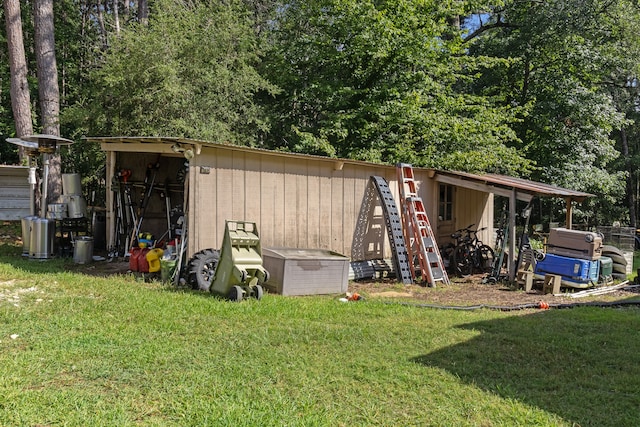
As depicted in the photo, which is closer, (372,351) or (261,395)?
(261,395)

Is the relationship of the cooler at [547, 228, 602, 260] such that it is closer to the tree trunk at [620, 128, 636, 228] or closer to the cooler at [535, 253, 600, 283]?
the cooler at [535, 253, 600, 283]

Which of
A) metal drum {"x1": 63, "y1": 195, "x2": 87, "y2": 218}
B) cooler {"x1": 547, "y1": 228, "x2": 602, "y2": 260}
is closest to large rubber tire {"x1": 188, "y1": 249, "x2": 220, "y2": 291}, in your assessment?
metal drum {"x1": 63, "y1": 195, "x2": 87, "y2": 218}

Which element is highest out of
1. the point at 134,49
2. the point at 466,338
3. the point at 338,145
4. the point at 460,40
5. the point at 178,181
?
the point at 460,40

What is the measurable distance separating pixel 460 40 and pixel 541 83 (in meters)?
3.57

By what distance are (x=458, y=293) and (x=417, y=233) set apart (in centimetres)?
140

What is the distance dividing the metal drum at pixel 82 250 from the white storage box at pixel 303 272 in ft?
10.9

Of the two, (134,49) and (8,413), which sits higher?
(134,49)

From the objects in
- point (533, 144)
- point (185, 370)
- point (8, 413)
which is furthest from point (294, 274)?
point (533, 144)

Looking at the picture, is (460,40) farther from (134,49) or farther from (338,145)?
(134,49)

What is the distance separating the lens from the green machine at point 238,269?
572 centimetres

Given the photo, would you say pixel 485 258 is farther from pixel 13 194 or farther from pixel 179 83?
pixel 13 194

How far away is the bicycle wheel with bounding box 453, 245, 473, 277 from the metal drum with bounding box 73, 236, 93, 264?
6.66 meters

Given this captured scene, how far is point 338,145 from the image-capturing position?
41.4ft

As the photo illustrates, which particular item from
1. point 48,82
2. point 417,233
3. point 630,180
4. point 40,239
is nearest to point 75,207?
point 40,239
